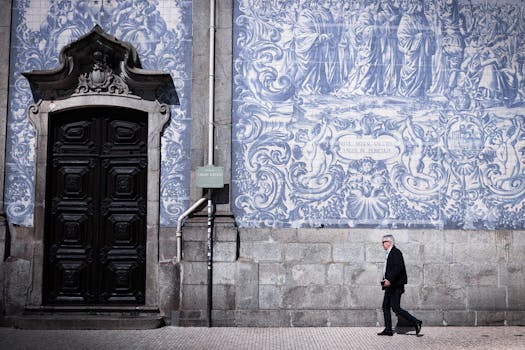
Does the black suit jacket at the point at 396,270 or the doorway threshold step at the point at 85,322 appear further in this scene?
the doorway threshold step at the point at 85,322

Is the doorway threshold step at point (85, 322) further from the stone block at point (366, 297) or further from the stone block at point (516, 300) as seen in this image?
the stone block at point (516, 300)

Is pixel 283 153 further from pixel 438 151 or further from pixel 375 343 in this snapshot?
pixel 375 343

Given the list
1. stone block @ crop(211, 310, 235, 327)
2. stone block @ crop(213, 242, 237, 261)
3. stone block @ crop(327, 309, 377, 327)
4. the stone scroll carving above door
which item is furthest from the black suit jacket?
the stone scroll carving above door

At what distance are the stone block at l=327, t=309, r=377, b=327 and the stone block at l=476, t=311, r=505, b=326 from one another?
5.05ft

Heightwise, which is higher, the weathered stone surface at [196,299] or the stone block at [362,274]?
the stone block at [362,274]

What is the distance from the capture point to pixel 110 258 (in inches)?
381

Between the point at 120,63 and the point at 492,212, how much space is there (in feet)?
19.7

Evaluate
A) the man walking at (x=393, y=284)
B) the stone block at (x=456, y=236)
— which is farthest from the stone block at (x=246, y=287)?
the stone block at (x=456, y=236)

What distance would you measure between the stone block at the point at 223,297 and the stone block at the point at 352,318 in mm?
1440

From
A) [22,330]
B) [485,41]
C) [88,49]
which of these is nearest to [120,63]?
[88,49]

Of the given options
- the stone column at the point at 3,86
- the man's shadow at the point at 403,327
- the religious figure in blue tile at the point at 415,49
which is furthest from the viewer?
the religious figure in blue tile at the point at 415,49

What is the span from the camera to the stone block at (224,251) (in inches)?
→ 371

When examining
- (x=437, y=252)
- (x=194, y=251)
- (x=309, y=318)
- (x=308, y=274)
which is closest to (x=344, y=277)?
(x=308, y=274)

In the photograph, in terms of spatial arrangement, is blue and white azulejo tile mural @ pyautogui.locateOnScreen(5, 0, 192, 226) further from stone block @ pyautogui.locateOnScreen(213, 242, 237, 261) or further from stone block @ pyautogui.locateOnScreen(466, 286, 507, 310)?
stone block @ pyautogui.locateOnScreen(466, 286, 507, 310)
